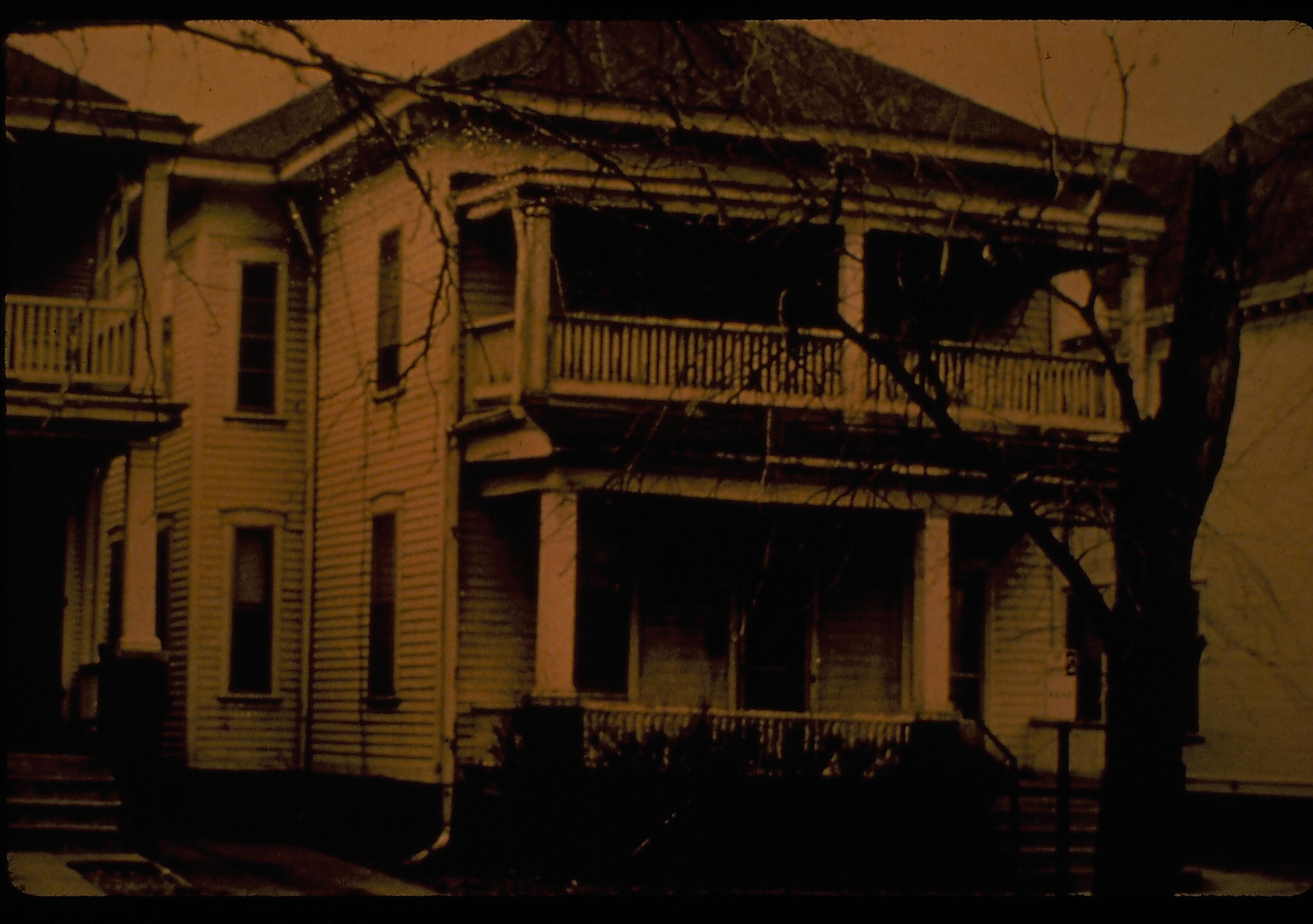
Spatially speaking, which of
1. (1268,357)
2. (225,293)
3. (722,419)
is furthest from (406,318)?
(1268,357)

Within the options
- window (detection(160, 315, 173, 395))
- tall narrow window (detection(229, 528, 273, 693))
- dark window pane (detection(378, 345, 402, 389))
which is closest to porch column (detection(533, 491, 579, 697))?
dark window pane (detection(378, 345, 402, 389))

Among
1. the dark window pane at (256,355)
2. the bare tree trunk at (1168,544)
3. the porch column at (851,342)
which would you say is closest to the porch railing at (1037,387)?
the porch column at (851,342)

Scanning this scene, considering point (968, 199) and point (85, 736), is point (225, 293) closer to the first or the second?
point (85, 736)

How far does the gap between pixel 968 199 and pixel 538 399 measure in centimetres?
464

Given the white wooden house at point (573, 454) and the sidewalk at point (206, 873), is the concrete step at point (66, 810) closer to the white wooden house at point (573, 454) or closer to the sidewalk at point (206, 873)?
the sidewalk at point (206, 873)

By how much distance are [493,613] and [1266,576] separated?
8493mm

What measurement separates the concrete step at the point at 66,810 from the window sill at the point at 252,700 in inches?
203

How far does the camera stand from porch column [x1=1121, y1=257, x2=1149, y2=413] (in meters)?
19.3

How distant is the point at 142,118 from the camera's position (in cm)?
1727

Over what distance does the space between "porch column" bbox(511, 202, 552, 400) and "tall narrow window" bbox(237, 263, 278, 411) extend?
5015 mm

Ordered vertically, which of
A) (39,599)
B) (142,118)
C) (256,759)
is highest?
(142,118)

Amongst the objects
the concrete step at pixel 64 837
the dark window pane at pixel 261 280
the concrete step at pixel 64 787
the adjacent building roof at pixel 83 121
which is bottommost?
the concrete step at pixel 64 837

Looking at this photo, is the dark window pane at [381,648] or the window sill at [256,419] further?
the window sill at [256,419]

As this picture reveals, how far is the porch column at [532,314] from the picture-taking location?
17266 mm
